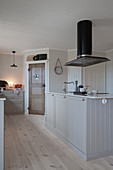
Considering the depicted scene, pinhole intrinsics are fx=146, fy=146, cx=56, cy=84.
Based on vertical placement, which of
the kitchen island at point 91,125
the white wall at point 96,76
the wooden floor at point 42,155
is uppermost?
the white wall at point 96,76

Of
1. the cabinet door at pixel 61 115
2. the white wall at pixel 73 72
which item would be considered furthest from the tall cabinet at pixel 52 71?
the cabinet door at pixel 61 115

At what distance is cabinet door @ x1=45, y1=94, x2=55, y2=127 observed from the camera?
3416 mm

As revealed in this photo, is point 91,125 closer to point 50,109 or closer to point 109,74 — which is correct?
point 50,109

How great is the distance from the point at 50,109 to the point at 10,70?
138 inches

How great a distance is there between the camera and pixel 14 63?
634 cm

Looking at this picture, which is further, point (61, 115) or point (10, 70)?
point (10, 70)

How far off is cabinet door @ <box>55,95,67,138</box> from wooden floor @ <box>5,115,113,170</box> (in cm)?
21

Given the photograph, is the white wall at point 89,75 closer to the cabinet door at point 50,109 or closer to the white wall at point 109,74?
the white wall at point 109,74

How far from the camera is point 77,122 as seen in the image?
2375 millimetres

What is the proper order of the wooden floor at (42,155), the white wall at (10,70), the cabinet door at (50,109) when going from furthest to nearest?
the white wall at (10,70), the cabinet door at (50,109), the wooden floor at (42,155)

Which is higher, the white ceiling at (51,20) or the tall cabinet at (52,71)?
the white ceiling at (51,20)

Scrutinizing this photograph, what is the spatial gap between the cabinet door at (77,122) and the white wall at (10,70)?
4280mm

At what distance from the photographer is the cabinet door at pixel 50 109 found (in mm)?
3416

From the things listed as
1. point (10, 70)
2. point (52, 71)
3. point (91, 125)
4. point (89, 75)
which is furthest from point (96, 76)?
point (91, 125)
